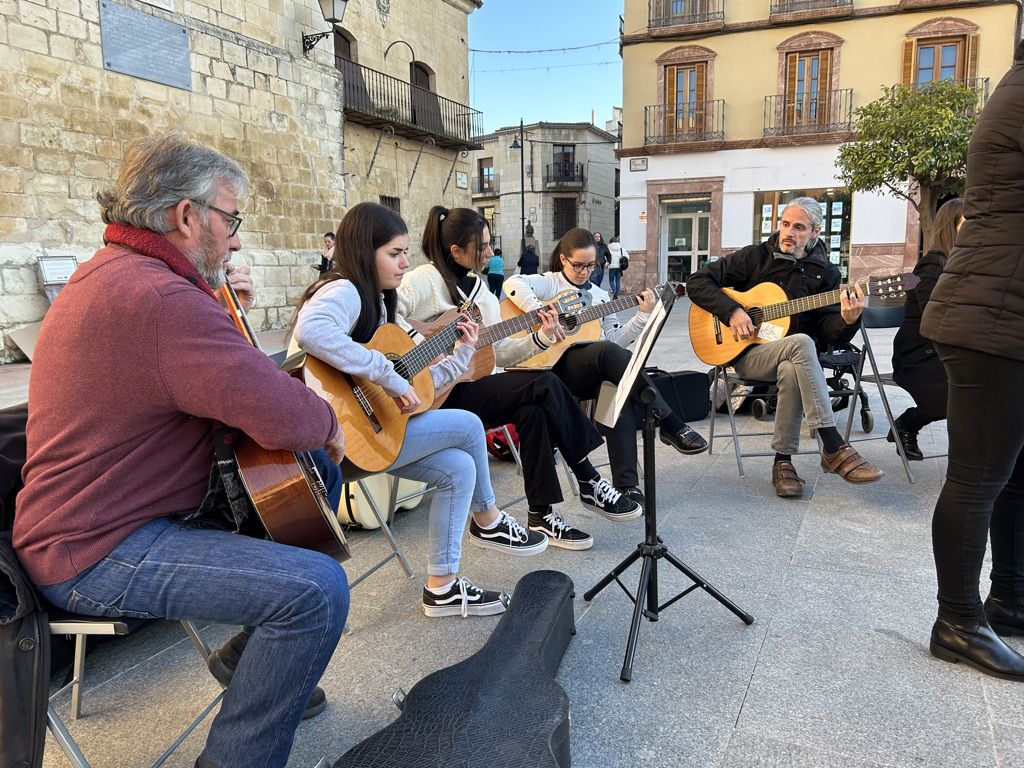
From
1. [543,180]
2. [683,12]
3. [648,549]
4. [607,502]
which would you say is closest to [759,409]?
[607,502]

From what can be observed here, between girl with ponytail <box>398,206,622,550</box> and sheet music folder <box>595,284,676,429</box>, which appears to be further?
girl with ponytail <box>398,206,622,550</box>

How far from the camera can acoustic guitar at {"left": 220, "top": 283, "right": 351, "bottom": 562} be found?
154 centimetres

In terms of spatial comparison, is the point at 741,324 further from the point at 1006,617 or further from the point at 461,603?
the point at 461,603

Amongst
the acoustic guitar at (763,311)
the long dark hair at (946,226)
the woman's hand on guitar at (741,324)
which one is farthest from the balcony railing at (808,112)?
the woman's hand on guitar at (741,324)

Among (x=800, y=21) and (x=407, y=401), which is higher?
(x=800, y=21)

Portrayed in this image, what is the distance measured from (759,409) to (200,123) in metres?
9.00

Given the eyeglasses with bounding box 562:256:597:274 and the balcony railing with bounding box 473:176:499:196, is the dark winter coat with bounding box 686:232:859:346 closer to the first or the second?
the eyeglasses with bounding box 562:256:597:274

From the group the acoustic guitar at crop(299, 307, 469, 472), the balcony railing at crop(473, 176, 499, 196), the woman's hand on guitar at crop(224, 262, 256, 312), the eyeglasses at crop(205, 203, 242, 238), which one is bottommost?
the acoustic guitar at crop(299, 307, 469, 472)

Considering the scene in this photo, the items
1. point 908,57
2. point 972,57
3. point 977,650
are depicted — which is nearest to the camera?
point 977,650

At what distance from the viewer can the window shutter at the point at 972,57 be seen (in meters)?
16.5

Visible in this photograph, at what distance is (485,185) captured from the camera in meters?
36.9

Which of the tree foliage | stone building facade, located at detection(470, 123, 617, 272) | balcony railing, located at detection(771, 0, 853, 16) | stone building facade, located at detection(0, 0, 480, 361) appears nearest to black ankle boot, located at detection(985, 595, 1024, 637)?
stone building facade, located at detection(0, 0, 480, 361)

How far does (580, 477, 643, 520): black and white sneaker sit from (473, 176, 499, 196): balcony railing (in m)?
34.9

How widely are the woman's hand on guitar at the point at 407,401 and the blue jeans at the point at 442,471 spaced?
0.05 m
